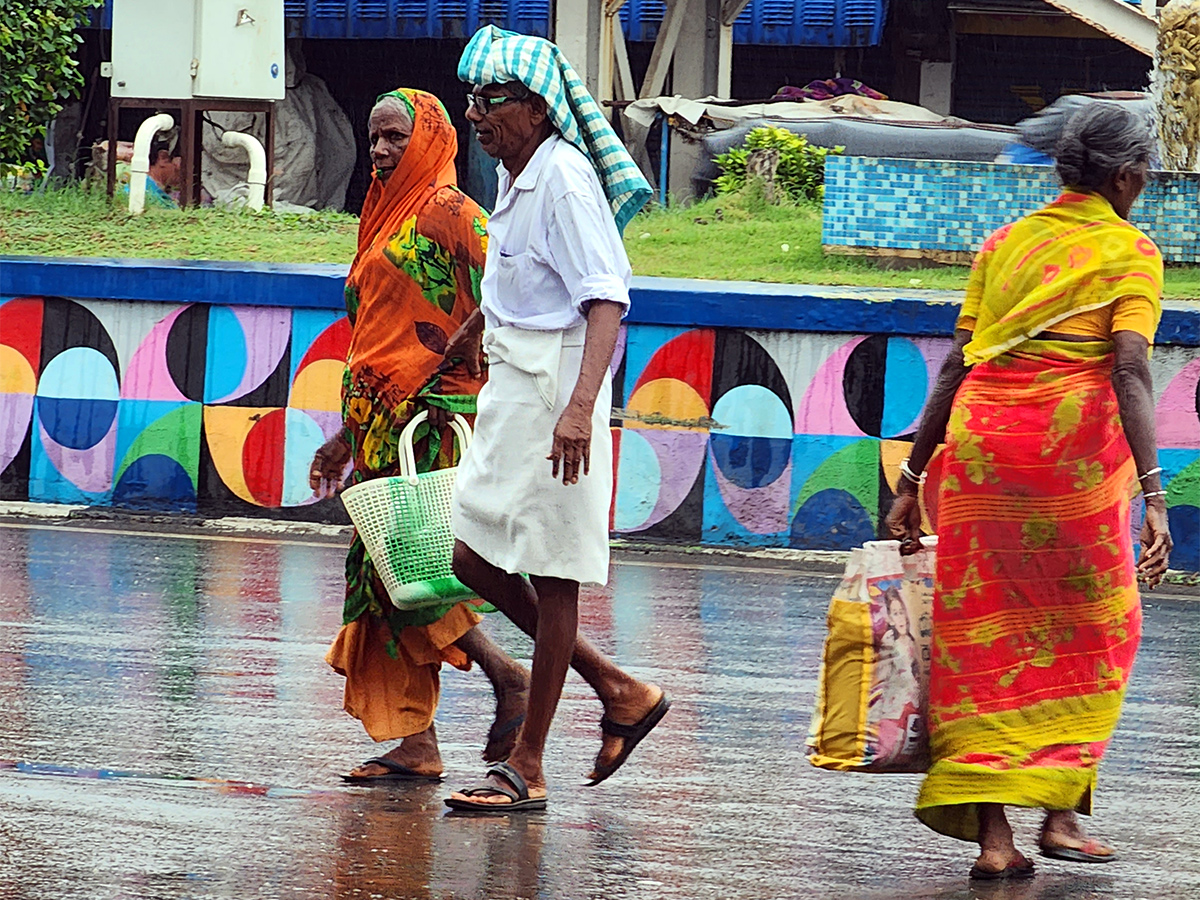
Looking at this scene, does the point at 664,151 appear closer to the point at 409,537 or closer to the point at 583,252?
the point at 409,537

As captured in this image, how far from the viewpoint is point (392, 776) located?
556 centimetres

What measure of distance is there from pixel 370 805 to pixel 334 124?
16.2 meters

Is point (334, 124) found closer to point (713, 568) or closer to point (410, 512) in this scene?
point (713, 568)

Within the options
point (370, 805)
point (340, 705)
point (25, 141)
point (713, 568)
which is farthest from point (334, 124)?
point (370, 805)

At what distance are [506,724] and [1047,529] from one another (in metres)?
1.70

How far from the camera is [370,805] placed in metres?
5.19

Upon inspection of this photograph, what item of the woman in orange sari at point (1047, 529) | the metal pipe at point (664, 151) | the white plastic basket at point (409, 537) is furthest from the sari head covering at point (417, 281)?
the metal pipe at point (664, 151)

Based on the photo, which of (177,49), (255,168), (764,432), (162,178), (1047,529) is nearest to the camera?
(1047,529)

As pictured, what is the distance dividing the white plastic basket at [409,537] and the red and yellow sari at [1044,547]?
4.39 ft

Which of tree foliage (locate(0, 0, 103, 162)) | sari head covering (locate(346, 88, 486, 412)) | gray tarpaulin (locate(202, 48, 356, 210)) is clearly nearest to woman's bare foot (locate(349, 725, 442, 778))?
sari head covering (locate(346, 88, 486, 412))

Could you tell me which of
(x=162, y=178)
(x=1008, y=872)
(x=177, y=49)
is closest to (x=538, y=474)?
(x=1008, y=872)

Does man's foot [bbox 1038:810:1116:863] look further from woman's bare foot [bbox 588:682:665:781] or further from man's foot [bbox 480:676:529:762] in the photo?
man's foot [bbox 480:676:529:762]

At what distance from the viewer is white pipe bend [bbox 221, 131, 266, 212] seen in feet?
49.7

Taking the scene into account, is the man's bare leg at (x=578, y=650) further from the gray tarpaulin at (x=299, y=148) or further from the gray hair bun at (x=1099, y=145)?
the gray tarpaulin at (x=299, y=148)
